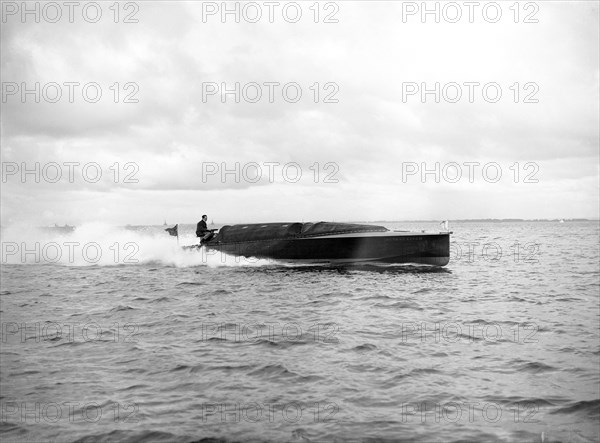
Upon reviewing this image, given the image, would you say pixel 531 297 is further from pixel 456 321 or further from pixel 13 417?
pixel 13 417

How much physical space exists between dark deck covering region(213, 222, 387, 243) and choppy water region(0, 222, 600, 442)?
8535mm

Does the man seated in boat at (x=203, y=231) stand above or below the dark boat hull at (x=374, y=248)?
above

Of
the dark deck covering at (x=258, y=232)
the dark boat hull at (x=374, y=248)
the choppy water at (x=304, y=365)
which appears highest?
the dark deck covering at (x=258, y=232)

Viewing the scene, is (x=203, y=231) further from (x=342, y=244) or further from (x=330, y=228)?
(x=342, y=244)

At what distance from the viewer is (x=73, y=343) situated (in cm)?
1106

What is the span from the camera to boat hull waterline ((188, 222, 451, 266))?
2623 centimetres

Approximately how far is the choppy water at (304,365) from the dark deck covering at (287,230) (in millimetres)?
8535

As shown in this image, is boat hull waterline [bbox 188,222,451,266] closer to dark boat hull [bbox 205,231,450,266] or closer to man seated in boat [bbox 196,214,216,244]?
dark boat hull [bbox 205,231,450,266]

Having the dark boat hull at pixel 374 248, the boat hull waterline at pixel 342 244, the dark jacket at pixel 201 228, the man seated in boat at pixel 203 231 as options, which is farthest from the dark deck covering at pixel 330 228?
the dark jacket at pixel 201 228

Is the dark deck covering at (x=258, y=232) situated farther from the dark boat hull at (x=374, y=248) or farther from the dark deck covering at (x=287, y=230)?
the dark boat hull at (x=374, y=248)

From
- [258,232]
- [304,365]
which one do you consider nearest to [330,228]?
[258,232]

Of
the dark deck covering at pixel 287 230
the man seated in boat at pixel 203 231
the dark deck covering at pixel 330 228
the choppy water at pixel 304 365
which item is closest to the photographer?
the choppy water at pixel 304 365

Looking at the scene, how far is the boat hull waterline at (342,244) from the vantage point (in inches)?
1033

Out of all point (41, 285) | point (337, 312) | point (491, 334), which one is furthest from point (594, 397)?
point (41, 285)
